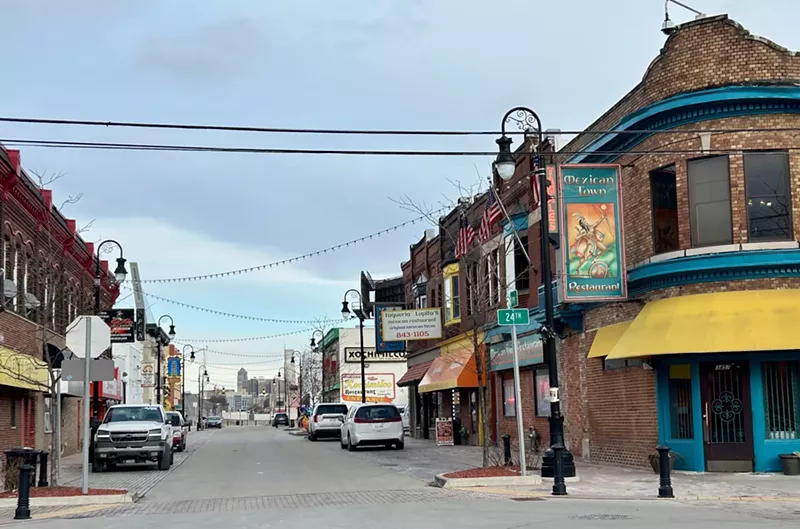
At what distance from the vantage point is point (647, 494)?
16281mm

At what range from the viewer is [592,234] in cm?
2159

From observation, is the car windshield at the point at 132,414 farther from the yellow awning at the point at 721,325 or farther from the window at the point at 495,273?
the yellow awning at the point at 721,325

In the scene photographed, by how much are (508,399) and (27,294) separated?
16.1 m

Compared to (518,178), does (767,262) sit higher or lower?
lower

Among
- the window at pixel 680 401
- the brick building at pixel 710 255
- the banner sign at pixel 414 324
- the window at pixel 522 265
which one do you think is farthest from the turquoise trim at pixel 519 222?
the window at pixel 680 401

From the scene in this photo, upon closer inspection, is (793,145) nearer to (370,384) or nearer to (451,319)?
(451,319)

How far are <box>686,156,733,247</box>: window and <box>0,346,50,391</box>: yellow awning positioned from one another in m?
15.2

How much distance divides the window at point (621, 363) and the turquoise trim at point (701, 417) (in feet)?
2.64

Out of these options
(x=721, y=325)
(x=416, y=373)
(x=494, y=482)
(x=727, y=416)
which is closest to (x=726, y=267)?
(x=721, y=325)

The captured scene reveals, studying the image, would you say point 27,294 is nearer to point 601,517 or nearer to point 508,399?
point 508,399

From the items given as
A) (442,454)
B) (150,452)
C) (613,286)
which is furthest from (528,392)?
(150,452)

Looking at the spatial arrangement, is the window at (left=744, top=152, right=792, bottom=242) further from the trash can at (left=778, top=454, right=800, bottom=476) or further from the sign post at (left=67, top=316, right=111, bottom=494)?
the sign post at (left=67, top=316, right=111, bottom=494)

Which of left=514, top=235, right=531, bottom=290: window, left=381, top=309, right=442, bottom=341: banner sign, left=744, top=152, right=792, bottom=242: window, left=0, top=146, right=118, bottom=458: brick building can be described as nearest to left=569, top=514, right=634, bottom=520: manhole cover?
left=744, top=152, right=792, bottom=242: window

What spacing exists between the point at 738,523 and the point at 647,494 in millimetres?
4087
